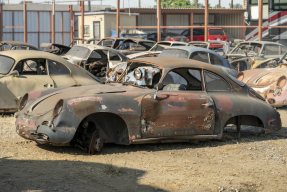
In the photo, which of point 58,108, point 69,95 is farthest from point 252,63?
point 58,108

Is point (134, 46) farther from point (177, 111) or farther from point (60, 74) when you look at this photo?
point (177, 111)

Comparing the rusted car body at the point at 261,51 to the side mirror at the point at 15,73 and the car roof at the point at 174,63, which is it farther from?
the side mirror at the point at 15,73

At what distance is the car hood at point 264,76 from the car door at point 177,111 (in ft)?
12.5

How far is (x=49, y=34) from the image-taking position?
40250mm

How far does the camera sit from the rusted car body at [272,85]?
33.6 feet

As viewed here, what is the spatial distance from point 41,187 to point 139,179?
109 cm

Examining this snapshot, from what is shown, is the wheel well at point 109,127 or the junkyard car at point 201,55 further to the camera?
the junkyard car at point 201,55

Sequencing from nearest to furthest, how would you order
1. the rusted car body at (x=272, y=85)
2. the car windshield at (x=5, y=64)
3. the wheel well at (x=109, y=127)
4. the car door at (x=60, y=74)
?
the wheel well at (x=109, y=127) → the car windshield at (x=5, y=64) → the car door at (x=60, y=74) → the rusted car body at (x=272, y=85)

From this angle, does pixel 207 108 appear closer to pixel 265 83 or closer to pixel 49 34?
pixel 265 83

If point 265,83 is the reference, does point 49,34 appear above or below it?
above

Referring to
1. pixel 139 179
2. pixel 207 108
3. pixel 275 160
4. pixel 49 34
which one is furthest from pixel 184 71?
pixel 49 34

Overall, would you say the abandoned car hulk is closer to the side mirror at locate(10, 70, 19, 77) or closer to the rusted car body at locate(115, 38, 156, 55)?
the side mirror at locate(10, 70, 19, 77)

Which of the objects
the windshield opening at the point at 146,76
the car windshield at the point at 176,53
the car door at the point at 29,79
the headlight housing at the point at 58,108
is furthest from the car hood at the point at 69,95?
the car windshield at the point at 176,53

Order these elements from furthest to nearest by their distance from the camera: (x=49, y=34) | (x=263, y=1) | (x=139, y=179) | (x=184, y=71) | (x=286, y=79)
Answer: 1. (x=49, y=34)
2. (x=263, y=1)
3. (x=286, y=79)
4. (x=184, y=71)
5. (x=139, y=179)
